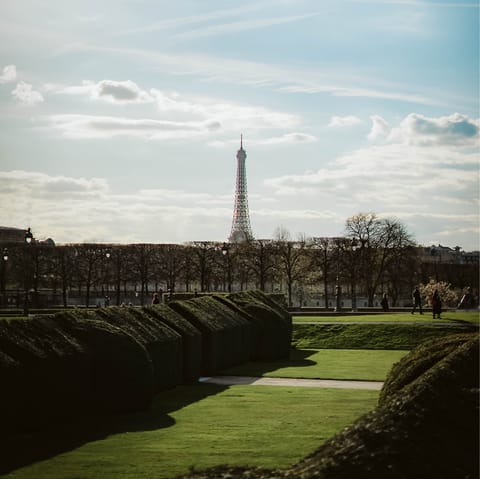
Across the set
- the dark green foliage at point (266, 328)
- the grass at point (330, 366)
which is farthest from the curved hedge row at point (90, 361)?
the dark green foliage at point (266, 328)

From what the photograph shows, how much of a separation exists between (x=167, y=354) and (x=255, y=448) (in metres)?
9.02

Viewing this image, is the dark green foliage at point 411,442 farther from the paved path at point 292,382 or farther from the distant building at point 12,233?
the distant building at point 12,233

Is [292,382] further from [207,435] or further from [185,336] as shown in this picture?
[207,435]

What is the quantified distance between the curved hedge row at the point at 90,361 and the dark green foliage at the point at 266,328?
711 centimetres

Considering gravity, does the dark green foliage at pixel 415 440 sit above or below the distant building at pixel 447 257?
below

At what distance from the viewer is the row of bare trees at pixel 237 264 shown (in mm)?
76625

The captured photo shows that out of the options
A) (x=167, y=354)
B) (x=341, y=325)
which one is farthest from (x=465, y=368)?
(x=341, y=325)

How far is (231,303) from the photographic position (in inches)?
1297

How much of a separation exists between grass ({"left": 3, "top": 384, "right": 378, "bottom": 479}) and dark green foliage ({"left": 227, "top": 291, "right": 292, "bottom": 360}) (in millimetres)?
10494

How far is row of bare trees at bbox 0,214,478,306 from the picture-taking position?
251 ft

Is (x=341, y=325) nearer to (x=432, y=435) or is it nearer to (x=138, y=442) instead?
(x=138, y=442)

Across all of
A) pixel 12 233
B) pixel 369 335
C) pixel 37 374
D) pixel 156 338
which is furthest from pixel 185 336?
pixel 12 233

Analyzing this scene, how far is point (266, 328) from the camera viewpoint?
1320 inches

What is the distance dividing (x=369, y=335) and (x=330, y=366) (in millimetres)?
9613
